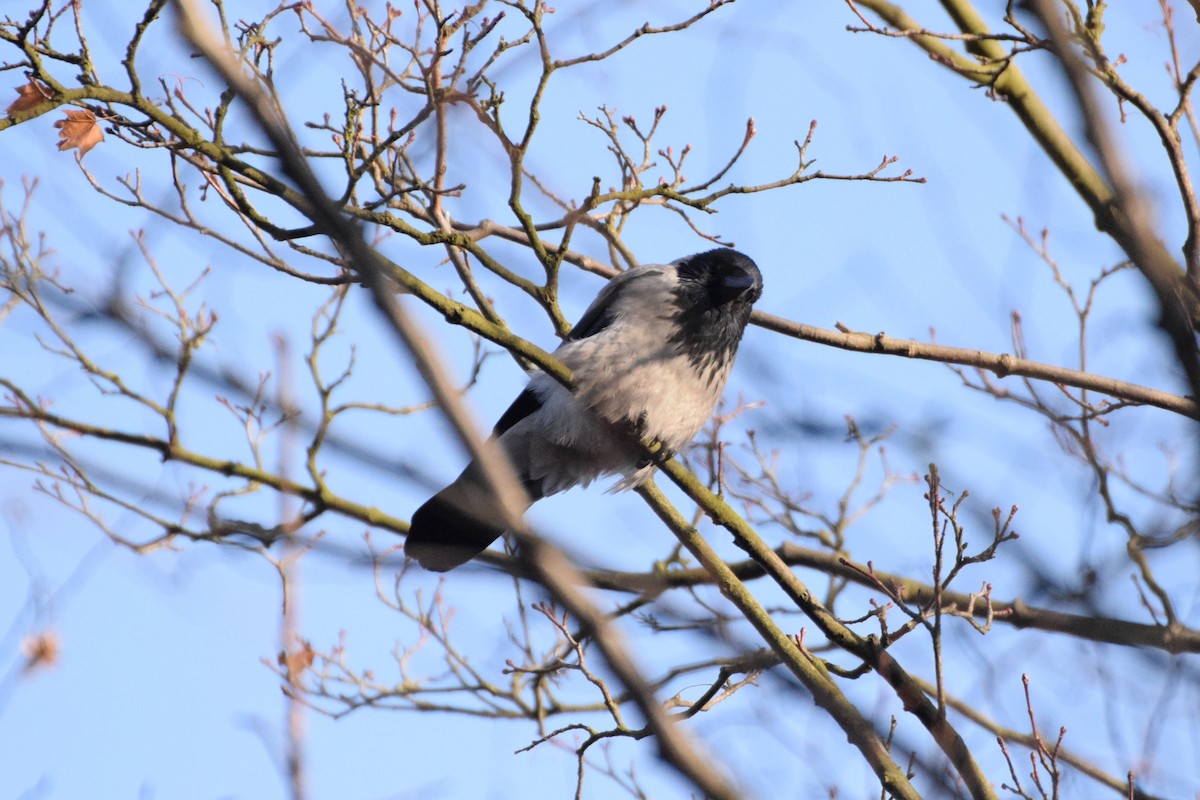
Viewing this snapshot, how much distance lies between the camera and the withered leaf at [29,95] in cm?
332

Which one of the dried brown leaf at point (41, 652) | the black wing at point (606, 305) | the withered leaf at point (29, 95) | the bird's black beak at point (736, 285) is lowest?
the dried brown leaf at point (41, 652)

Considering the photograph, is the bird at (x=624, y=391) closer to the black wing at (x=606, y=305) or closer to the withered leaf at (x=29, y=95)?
the black wing at (x=606, y=305)

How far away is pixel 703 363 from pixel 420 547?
1450mm

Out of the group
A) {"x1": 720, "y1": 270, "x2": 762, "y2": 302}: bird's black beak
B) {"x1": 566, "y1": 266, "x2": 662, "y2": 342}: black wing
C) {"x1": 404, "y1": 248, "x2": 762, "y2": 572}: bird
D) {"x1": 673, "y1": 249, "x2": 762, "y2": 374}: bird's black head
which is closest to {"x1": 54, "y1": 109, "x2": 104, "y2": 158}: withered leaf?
{"x1": 404, "y1": 248, "x2": 762, "y2": 572}: bird

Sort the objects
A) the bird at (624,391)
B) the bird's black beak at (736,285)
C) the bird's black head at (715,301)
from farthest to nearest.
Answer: the bird's black beak at (736,285) → the bird's black head at (715,301) → the bird at (624,391)

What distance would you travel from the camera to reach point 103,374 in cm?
524

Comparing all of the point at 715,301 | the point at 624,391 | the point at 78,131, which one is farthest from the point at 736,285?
the point at 78,131

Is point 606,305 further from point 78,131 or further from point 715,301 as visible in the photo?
point 78,131

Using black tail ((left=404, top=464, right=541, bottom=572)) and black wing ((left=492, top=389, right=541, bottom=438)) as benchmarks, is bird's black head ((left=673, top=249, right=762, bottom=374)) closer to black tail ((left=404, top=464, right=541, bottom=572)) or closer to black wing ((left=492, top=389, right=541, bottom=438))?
black wing ((left=492, top=389, right=541, bottom=438))

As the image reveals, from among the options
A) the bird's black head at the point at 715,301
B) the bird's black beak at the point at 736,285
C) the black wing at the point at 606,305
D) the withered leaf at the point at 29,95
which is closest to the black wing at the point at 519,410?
the black wing at the point at 606,305

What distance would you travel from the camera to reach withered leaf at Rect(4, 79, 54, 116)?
10.9 feet

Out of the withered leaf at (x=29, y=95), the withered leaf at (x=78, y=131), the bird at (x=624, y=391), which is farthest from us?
the bird at (x=624, y=391)

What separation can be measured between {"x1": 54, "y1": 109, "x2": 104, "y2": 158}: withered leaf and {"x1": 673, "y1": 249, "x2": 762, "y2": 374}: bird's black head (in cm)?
233

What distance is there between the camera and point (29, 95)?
3.34 metres
